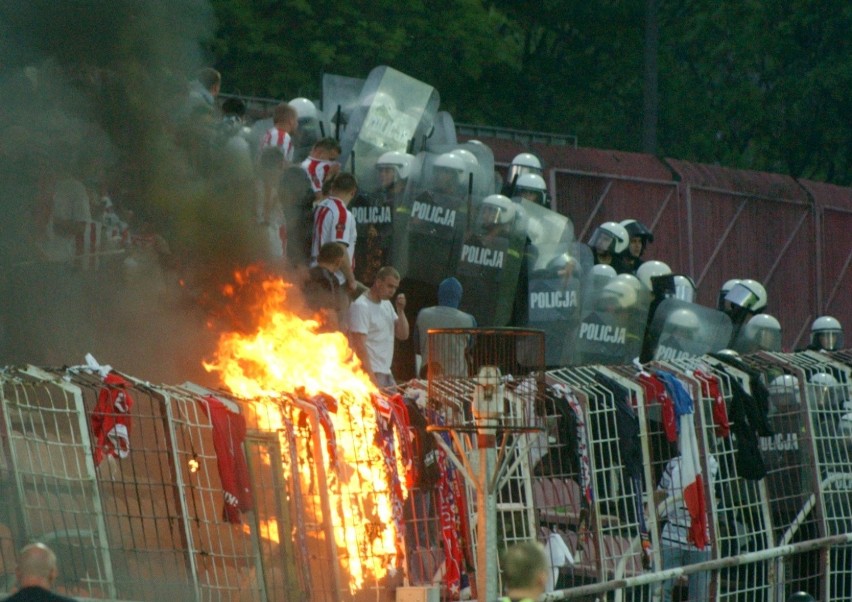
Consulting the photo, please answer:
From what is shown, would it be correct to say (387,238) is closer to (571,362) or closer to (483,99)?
(571,362)

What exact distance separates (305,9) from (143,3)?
1135cm

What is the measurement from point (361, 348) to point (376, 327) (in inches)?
8.5

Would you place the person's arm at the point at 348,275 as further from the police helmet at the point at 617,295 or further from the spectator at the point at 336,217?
the police helmet at the point at 617,295

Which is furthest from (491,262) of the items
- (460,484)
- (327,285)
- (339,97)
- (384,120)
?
(460,484)

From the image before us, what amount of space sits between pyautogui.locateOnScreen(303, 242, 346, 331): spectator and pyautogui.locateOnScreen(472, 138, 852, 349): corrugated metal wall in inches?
309

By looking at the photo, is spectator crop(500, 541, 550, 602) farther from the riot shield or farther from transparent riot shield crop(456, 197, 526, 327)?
transparent riot shield crop(456, 197, 526, 327)

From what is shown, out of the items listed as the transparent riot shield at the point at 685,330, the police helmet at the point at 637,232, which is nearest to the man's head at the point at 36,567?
the transparent riot shield at the point at 685,330

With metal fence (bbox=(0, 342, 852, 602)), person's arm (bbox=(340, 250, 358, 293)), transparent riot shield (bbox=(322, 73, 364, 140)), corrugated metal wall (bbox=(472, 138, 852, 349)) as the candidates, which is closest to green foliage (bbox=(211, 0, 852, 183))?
corrugated metal wall (bbox=(472, 138, 852, 349))

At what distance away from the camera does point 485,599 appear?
8.02m

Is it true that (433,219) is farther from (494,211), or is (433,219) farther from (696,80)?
(696,80)

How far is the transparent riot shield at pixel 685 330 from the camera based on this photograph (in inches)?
703

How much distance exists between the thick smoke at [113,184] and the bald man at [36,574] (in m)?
6.87

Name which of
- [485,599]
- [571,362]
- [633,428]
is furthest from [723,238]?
[485,599]

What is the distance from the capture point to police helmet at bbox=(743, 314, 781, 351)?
1897cm
